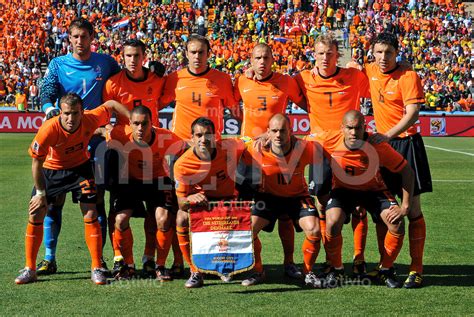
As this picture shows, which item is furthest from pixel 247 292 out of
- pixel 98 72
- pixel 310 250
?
pixel 98 72

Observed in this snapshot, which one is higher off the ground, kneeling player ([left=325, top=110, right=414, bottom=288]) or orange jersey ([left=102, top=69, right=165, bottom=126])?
orange jersey ([left=102, top=69, right=165, bottom=126])

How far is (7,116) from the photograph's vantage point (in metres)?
28.7

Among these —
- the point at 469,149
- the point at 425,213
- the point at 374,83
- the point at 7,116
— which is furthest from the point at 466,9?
the point at 374,83

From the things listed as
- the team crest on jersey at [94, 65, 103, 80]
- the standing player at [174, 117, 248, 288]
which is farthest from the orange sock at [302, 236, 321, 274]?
the team crest on jersey at [94, 65, 103, 80]

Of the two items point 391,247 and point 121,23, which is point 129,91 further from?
point 121,23

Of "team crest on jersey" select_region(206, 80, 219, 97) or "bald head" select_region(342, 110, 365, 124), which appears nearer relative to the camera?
"bald head" select_region(342, 110, 365, 124)

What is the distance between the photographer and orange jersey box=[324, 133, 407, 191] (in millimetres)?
7082

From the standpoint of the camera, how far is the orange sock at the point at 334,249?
281 inches

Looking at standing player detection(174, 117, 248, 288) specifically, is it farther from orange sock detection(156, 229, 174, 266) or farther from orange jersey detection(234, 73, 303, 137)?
orange jersey detection(234, 73, 303, 137)

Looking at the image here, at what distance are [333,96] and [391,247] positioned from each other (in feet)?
5.28

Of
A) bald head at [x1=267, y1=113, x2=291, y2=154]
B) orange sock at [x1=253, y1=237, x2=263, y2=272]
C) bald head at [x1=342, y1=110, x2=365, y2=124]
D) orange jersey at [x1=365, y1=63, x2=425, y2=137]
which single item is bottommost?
orange sock at [x1=253, y1=237, x2=263, y2=272]

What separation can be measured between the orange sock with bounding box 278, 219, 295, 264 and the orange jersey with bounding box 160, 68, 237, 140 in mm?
1120

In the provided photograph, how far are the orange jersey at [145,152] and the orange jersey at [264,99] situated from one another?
2.78 feet

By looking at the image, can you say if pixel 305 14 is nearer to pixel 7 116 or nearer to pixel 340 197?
pixel 7 116
